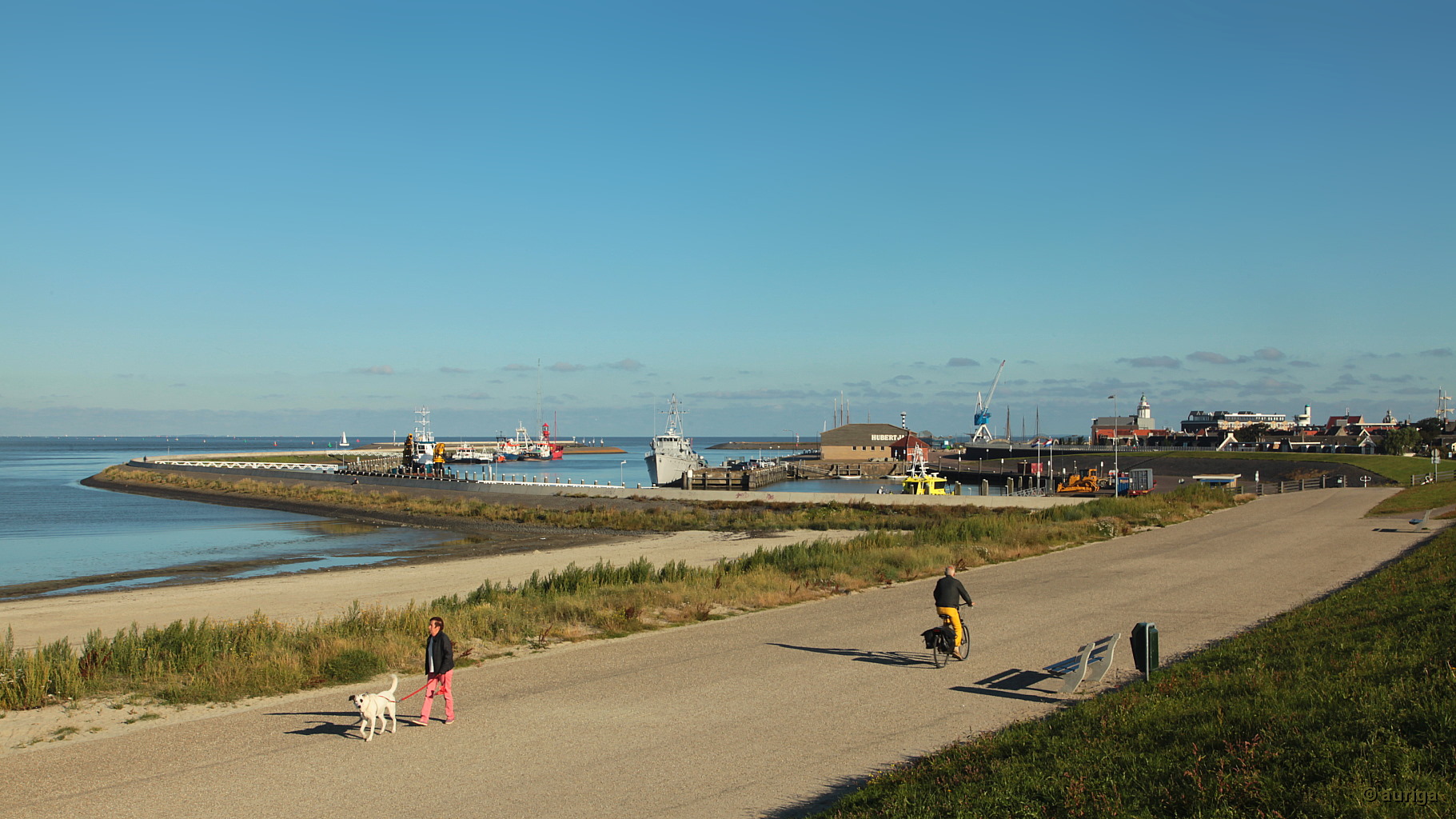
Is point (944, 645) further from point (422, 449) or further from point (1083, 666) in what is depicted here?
point (422, 449)

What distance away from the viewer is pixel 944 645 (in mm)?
13047

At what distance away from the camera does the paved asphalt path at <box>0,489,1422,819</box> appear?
26.7 feet

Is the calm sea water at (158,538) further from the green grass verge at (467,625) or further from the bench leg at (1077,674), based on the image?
the bench leg at (1077,674)

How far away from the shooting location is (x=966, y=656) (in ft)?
44.0

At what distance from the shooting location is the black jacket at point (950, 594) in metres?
13.1

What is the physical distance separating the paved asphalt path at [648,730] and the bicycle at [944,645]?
0.20 m

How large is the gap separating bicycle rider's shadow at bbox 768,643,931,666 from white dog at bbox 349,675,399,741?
659 cm

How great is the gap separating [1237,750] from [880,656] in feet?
23.5

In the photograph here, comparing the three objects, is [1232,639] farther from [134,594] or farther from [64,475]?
[64,475]

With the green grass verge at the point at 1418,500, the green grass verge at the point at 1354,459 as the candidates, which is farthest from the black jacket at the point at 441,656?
the green grass verge at the point at 1354,459

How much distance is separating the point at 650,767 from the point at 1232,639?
920cm

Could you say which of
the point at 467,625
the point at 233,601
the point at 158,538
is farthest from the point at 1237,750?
the point at 158,538

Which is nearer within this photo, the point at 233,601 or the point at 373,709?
the point at 373,709

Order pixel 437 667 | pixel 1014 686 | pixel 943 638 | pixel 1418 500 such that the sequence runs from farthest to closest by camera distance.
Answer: pixel 1418 500 → pixel 943 638 → pixel 1014 686 → pixel 437 667
